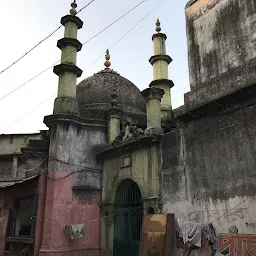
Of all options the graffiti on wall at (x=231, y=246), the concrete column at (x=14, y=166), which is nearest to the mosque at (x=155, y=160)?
the graffiti on wall at (x=231, y=246)

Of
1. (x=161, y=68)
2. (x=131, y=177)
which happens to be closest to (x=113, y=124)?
(x=131, y=177)

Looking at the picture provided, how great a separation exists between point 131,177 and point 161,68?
626cm

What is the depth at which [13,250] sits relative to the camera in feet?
38.4

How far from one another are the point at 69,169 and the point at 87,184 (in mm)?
890

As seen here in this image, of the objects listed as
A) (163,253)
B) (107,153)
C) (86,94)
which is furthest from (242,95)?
(86,94)

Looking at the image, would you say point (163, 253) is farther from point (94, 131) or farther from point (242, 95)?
point (94, 131)

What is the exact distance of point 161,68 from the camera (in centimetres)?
1417

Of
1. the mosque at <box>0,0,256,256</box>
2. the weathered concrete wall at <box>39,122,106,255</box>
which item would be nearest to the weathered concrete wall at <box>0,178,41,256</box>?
the mosque at <box>0,0,256,256</box>

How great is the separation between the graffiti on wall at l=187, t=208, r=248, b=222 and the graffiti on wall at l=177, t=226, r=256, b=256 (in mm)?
246

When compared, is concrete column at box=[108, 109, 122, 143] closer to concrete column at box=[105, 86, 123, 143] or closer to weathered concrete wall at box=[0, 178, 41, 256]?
concrete column at box=[105, 86, 123, 143]

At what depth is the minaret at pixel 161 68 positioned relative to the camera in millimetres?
14109

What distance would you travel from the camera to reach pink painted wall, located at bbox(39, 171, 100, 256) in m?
9.96

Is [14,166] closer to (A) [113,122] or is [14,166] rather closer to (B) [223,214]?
(A) [113,122]

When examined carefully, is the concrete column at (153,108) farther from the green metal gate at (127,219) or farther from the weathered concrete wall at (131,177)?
the green metal gate at (127,219)
